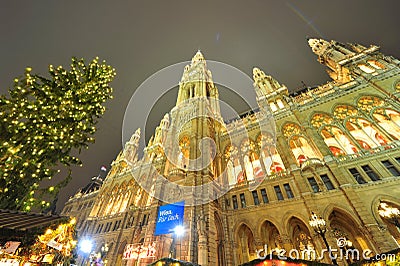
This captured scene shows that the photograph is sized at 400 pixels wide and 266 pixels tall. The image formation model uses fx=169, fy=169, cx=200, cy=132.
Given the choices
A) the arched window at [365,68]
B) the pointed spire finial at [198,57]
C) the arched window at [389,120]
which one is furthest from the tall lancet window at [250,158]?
the pointed spire finial at [198,57]

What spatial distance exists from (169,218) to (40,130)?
11.9 metres

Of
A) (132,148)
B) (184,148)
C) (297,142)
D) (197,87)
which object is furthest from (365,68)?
(132,148)

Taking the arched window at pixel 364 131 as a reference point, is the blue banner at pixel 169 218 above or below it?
below

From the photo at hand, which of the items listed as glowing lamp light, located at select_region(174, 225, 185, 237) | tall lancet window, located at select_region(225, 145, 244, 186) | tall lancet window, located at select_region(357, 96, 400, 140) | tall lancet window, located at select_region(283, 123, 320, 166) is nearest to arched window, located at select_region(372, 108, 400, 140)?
tall lancet window, located at select_region(357, 96, 400, 140)

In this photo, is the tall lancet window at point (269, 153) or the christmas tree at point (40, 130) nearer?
the christmas tree at point (40, 130)

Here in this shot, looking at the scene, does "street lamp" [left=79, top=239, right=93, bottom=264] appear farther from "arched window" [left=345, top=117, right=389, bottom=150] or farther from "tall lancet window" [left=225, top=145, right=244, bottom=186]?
"arched window" [left=345, top=117, right=389, bottom=150]

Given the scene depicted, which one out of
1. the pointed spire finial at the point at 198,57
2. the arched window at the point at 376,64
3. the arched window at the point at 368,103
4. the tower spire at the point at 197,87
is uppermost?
the pointed spire finial at the point at 198,57

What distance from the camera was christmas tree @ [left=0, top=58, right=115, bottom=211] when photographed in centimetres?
721

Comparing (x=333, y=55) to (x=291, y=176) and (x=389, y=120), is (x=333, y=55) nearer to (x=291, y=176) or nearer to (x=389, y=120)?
(x=389, y=120)

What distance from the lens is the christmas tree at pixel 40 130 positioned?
23.7 feet

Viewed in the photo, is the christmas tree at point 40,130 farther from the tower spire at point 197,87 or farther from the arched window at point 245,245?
the tower spire at point 197,87

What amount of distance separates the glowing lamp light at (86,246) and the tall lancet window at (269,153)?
2681cm

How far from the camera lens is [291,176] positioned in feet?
57.8

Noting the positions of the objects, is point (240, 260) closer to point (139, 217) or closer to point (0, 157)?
point (139, 217)
